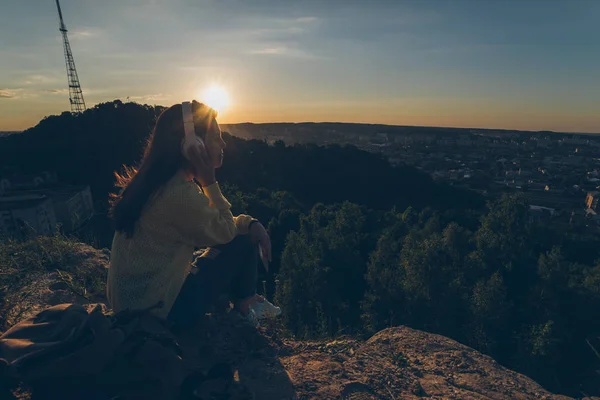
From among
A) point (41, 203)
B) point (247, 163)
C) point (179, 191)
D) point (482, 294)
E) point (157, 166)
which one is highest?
point (157, 166)

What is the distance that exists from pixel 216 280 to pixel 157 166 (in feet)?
3.41

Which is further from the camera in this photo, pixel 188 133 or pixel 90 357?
pixel 188 133

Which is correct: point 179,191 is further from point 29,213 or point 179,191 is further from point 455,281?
A: point 29,213

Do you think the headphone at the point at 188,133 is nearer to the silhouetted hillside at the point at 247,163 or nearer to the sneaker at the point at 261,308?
the sneaker at the point at 261,308

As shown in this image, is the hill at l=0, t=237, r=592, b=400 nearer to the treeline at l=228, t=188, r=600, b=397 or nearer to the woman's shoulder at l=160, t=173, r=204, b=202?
the woman's shoulder at l=160, t=173, r=204, b=202

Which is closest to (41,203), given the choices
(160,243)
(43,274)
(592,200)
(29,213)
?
(29,213)

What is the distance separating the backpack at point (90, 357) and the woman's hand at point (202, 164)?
1026mm

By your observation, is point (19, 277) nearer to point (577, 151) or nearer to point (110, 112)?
point (110, 112)

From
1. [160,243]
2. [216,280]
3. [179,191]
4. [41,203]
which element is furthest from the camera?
[41,203]

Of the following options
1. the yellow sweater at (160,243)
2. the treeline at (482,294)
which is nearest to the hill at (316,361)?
the yellow sweater at (160,243)

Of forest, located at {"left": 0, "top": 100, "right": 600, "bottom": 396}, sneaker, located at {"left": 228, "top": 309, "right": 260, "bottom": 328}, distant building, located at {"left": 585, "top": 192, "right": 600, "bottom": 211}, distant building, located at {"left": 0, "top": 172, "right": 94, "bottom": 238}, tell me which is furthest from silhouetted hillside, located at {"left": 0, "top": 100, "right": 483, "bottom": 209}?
sneaker, located at {"left": 228, "top": 309, "right": 260, "bottom": 328}

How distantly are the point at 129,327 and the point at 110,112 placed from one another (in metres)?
48.0

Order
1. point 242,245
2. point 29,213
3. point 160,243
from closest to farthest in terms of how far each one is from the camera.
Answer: point 160,243 < point 242,245 < point 29,213

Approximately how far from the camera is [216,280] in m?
2.79
